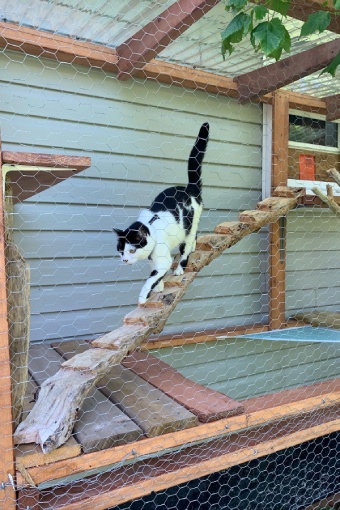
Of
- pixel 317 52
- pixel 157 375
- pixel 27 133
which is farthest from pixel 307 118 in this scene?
pixel 157 375

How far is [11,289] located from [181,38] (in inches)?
58.7

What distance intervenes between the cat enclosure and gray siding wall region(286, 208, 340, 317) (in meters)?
0.01

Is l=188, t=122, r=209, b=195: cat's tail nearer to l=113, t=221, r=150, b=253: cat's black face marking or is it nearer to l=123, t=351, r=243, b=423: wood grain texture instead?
l=113, t=221, r=150, b=253: cat's black face marking

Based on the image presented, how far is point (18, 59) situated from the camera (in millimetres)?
1812

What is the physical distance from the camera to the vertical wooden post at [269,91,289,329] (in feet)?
8.16

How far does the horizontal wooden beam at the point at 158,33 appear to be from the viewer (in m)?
1.47

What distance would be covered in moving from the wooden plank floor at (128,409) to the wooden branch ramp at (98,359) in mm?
41

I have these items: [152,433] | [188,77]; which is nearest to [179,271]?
[152,433]

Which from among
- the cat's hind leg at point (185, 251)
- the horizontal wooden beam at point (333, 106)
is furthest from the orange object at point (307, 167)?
the cat's hind leg at point (185, 251)

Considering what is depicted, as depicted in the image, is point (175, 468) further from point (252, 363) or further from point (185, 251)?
point (252, 363)

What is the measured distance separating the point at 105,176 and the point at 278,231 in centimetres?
112

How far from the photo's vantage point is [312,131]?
9.57 ft

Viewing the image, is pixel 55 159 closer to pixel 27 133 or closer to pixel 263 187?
pixel 27 133

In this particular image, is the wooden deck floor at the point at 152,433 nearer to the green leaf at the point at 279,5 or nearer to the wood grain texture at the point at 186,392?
the wood grain texture at the point at 186,392
